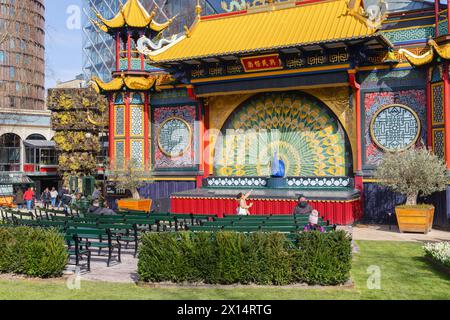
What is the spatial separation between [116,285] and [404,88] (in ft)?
48.8

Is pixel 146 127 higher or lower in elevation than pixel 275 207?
higher

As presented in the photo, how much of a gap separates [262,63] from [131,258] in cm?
1170

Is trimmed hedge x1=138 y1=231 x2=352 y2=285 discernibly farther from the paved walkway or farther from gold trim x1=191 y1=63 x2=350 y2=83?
gold trim x1=191 y1=63 x2=350 y2=83

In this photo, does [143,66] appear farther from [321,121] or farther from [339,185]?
[339,185]

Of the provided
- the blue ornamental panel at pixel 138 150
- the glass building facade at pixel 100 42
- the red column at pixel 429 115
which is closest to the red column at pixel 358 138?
the red column at pixel 429 115

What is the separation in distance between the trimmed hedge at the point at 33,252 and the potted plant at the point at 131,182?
1290 centimetres

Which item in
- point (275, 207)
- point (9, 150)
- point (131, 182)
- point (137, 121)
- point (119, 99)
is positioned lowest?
point (275, 207)

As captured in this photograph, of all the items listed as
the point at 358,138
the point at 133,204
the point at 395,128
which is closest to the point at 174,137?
the point at 133,204

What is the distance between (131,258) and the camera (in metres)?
12.3

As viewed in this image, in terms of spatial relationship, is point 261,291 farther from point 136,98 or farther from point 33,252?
point 136,98

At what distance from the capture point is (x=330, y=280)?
9.05 metres

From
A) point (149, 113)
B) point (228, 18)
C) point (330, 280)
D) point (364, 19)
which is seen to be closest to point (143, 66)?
point (149, 113)

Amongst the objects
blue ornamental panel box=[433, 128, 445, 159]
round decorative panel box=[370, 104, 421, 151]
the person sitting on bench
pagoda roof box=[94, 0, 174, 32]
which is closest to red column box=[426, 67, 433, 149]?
blue ornamental panel box=[433, 128, 445, 159]

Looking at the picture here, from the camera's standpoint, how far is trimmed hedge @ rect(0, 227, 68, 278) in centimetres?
1002
